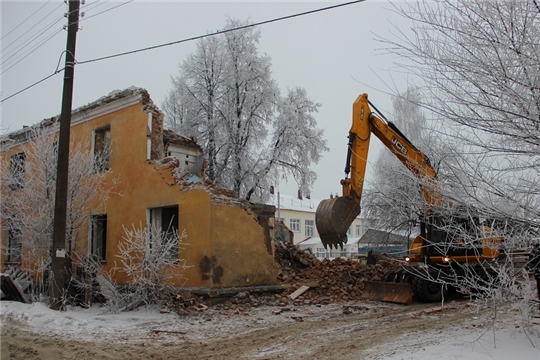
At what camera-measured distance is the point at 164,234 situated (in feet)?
44.8

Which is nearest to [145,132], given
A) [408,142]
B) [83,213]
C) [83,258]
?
[83,213]

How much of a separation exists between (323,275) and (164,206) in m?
6.06

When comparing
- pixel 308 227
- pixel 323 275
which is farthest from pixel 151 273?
pixel 308 227

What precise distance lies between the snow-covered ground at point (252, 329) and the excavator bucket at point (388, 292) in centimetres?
68

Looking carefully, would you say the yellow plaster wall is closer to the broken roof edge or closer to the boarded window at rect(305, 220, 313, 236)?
the broken roof edge

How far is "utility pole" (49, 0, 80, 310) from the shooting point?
1113 centimetres

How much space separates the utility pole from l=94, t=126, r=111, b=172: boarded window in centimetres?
387

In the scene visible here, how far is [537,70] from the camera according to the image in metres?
5.20

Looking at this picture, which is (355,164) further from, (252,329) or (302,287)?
(302,287)

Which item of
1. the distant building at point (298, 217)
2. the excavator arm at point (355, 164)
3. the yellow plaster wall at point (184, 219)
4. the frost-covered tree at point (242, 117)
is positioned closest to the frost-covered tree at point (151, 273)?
the yellow plaster wall at point (184, 219)

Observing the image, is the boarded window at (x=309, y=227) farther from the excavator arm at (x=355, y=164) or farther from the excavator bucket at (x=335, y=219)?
the excavator bucket at (x=335, y=219)

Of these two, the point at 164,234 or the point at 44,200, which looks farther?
the point at 164,234

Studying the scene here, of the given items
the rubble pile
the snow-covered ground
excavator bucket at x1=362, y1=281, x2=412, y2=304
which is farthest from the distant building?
the snow-covered ground

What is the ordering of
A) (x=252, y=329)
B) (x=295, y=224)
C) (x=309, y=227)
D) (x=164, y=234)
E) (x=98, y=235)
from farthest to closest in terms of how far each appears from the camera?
(x=309, y=227)
(x=295, y=224)
(x=98, y=235)
(x=164, y=234)
(x=252, y=329)
